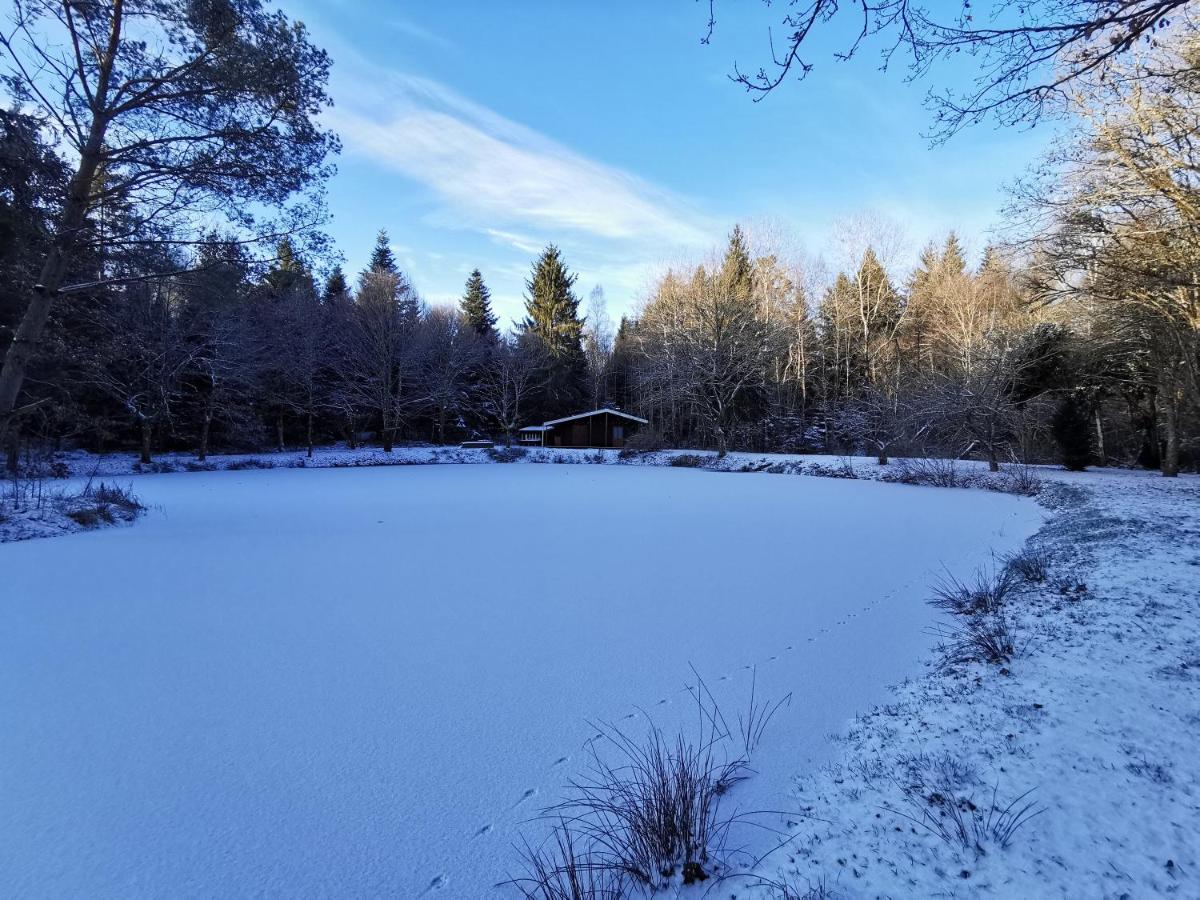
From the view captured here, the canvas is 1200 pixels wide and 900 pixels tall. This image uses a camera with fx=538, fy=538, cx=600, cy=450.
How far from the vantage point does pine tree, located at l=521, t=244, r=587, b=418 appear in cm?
3481

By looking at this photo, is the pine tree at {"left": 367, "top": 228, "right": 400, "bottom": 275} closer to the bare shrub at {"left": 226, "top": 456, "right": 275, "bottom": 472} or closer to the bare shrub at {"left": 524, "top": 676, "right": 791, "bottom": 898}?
the bare shrub at {"left": 226, "top": 456, "right": 275, "bottom": 472}

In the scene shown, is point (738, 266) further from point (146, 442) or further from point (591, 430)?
point (146, 442)

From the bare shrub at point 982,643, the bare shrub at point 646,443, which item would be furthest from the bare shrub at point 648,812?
the bare shrub at point 646,443

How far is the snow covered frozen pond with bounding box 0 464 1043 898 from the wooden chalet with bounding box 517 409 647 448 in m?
23.2

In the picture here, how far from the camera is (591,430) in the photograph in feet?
103

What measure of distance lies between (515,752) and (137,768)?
61.8 inches

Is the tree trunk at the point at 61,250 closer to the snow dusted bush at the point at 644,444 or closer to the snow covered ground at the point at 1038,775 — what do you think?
the snow covered ground at the point at 1038,775

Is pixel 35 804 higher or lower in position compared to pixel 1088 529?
lower

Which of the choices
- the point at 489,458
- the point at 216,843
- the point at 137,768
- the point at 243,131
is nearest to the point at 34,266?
the point at 243,131

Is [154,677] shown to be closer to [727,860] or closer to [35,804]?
[35,804]

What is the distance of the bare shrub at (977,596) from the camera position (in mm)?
3979

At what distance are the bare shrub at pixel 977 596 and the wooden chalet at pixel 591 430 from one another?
1013 inches

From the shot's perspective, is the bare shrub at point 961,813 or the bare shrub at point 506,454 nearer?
the bare shrub at point 961,813

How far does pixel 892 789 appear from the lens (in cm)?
190
